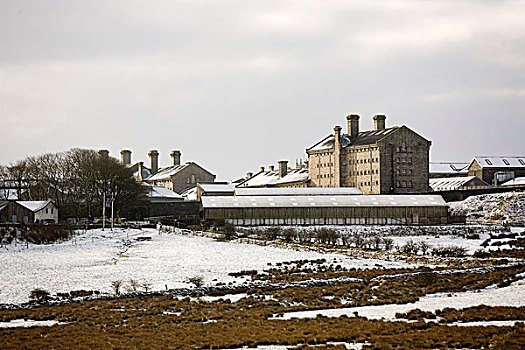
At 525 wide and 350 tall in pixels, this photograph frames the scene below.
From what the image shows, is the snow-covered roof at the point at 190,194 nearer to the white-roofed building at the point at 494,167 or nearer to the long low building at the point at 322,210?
the long low building at the point at 322,210

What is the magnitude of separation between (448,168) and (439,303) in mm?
106364

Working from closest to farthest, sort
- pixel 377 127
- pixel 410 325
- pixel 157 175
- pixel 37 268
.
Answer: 1. pixel 410 325
2. pixel 37 268
3. pixel 377 127
4. pixel 157 175

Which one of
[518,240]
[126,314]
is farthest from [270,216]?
[126,314]

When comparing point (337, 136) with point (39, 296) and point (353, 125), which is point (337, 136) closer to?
point (353, 125)

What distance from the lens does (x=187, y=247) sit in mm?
43219

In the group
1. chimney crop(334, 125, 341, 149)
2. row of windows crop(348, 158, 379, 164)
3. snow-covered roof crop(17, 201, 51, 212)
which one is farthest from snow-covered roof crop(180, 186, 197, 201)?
snow-covered roof crop(17, 201, 51, 212)

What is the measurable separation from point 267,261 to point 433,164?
310ft

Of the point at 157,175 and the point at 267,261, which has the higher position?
the point at 157,175

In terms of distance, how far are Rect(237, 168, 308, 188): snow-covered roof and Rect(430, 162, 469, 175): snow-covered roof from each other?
2967 cm

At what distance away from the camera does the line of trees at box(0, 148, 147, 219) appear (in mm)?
69812

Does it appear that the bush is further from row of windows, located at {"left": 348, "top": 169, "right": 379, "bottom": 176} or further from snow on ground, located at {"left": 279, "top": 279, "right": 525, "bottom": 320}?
row of windows, located at {"left": 348, "top": 169, "right": 379, "bottom": 176}

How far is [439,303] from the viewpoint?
21281 millimetres

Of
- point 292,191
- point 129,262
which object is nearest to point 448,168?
point 292,191

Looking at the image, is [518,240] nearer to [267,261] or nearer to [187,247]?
[267,261]
